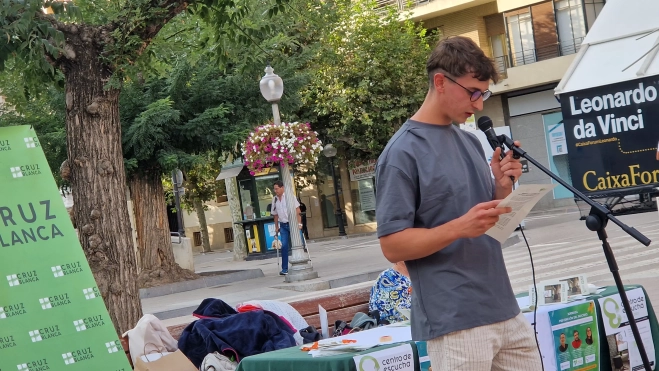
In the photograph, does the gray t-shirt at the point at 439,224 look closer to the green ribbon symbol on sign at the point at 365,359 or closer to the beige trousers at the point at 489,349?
the beige trousers at the point at 489,349

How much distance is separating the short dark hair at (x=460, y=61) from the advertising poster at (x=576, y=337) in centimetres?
281

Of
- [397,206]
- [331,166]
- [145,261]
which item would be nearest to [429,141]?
[397,206]

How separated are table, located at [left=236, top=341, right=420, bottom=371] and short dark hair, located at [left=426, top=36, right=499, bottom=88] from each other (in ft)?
6.14

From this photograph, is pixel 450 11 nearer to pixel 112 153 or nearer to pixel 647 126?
pixel 647 126

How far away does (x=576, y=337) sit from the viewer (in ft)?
19.0

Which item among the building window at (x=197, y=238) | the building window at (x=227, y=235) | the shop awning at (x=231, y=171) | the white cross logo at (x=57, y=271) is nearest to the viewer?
the white cross logo at (x=57, y=271)

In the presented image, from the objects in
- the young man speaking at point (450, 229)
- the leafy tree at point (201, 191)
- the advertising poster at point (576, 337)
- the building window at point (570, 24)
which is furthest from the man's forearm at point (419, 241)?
the leafy tree at point (201, 191)

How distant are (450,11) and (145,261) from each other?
730 inches

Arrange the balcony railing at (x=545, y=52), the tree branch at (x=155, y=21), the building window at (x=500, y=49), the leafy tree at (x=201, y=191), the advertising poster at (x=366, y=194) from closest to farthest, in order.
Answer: the tree branch at (x=155, y=21) < the balcony railing at (x=545, y=52) < the building window at (x=500, y=49) < the advertising poster at (x=366, y=194) < the leafy tree at (x=201, y=191)

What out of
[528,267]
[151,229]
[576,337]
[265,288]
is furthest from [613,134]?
[151,229]

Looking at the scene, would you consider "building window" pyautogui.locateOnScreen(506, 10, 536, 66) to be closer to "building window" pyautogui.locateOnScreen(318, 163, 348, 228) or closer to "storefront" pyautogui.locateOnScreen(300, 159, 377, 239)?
"storefront" pyautogui.locateOnScreen(300, 159, 377, 239)

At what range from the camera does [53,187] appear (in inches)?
240

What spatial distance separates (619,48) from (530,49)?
2245cm

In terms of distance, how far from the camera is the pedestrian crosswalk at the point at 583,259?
41.8 feet
